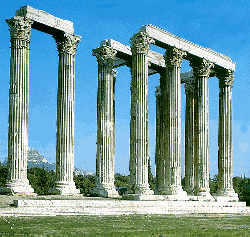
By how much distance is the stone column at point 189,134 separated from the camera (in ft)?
256

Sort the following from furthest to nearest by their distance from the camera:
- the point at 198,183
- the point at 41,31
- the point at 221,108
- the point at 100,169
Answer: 1. the point at 221,108
2. the point at 198,183
3. the point at 100,169
4. the point at 41,31

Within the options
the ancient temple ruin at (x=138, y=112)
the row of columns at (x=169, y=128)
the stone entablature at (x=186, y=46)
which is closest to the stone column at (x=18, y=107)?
the ancient temple ruin at (x=138, y=112)

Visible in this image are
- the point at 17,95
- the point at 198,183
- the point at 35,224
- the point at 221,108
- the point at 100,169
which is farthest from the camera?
the point at 221,108

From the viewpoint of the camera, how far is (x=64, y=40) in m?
61.4

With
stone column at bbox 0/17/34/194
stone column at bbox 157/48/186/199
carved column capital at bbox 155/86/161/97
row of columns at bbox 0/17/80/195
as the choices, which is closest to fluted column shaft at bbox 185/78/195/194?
carved column capital at bbox 155/86/161/97

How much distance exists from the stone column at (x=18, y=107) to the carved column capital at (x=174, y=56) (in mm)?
21626

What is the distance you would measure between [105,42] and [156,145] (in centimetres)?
2177

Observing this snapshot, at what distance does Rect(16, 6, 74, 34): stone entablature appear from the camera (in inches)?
2244

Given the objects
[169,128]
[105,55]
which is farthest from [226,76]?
[105,55]

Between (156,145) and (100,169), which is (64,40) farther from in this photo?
(156,145)

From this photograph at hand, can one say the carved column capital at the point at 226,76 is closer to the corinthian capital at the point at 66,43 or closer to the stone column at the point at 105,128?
the stone column at the point at 105,128

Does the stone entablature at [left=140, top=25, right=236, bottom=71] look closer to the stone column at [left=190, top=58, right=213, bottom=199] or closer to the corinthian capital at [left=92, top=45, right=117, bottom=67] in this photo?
the stone column at [left=190, top=58, right=213, bottom=199]

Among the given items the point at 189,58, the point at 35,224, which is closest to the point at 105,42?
the point at 189,58

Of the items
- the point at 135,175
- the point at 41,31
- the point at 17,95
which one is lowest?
the point at 135,175
